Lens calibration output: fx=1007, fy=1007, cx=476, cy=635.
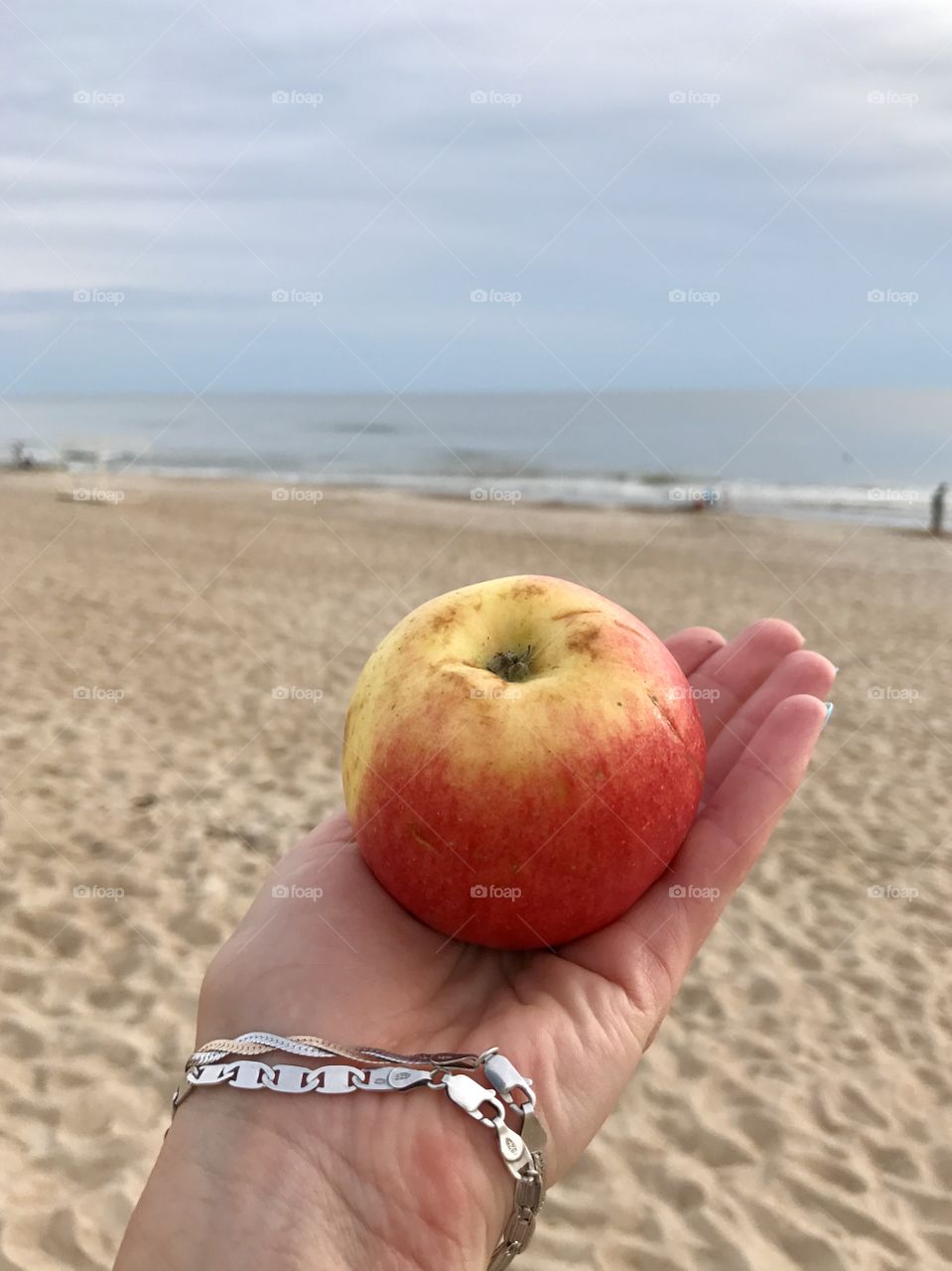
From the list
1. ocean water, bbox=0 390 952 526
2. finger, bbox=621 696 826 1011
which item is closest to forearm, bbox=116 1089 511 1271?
finger, bbox=621 696 826 1011

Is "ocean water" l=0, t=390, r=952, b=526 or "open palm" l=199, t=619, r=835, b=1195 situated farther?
"ocean water" l=0, t=390, r=952, b=526

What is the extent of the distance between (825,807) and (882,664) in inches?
166

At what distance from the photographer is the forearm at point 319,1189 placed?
1.72 m

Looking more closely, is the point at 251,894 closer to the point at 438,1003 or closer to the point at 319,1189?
the point at 438,1003

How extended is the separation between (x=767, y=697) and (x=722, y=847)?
1.81 ft

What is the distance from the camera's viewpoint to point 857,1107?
13.7 feet

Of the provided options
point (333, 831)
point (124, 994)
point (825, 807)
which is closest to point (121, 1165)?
point (124, 994)

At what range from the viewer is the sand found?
11.7 ft

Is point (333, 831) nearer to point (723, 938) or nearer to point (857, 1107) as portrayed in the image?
point (857, 1107)

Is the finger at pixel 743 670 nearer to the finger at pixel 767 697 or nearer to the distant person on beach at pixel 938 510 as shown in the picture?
the finger at pixel 767 697

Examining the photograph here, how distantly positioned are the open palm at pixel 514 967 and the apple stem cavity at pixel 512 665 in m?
0.61

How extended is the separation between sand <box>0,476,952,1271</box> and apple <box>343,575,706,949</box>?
6.54ft

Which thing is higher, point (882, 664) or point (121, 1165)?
point (121, 1165)

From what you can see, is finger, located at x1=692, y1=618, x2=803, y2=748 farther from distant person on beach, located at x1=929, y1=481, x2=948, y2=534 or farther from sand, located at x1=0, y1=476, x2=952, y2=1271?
distant person on beach, located at x1=929, y1=481, x2=948, y2=534
